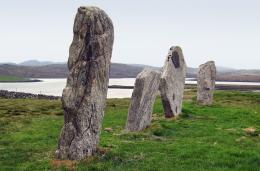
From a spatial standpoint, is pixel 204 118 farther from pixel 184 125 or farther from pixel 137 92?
pixel 137 92

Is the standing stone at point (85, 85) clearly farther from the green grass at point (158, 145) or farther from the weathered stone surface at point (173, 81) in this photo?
the weathered stone surface at point (173, 81)

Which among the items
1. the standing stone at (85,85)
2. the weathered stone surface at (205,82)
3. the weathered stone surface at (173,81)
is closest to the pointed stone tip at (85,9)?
the standing stone at (85,85)

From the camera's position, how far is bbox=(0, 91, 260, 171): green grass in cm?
1778

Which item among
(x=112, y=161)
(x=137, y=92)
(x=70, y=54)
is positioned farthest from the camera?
(x=137, y=92)

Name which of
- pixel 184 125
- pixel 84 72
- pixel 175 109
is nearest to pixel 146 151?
pixel 84 72

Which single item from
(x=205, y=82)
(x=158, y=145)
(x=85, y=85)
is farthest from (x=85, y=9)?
(x=205, y=82)

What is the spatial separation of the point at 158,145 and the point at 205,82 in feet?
78.4

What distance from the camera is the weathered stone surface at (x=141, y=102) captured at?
26.9 metres

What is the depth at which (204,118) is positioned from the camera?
34500mm

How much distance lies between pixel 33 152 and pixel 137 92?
27.1 feet

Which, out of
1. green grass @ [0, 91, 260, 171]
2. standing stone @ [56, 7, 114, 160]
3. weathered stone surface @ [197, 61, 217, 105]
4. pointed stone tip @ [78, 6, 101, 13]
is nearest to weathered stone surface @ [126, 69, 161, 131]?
green grass @ [0, 91, 260, 171]

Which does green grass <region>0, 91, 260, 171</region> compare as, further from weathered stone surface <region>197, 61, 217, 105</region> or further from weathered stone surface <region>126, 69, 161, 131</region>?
weathered stone surface <region>197, 61, 217, 105</region>

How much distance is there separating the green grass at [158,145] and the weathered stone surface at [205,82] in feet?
28.8

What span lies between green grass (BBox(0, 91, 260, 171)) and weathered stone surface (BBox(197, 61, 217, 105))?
8779mm
